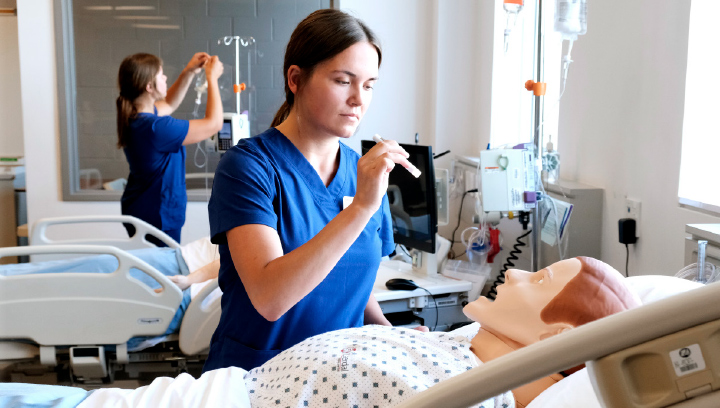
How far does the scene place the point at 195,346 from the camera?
2.22 meters

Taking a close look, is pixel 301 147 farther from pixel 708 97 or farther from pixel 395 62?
pixel 395 62

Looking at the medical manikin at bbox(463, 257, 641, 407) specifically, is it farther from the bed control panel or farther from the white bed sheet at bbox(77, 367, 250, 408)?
the bed control panel

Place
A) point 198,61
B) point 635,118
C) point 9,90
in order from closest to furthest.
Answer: point 635,118, point 198,61, point 9,90

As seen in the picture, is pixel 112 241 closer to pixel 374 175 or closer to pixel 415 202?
pixel 415 202

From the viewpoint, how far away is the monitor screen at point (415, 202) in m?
2.25

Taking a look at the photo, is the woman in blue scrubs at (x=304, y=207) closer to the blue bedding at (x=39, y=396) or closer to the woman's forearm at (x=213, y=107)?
the blue bedding at (x=39, y=396)

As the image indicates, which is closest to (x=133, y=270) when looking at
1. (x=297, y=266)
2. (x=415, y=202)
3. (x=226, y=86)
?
(x=415, y=202)

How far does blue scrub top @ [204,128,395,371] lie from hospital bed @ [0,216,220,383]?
85cm

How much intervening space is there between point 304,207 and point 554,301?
0.55 meters

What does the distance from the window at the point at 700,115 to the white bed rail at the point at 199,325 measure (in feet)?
5.20

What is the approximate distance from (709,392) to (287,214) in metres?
0.95

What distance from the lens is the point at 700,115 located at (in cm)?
178

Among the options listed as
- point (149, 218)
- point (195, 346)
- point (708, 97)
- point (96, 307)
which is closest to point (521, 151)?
point (708, 97)

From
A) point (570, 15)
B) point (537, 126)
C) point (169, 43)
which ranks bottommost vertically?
point (537, 126)
